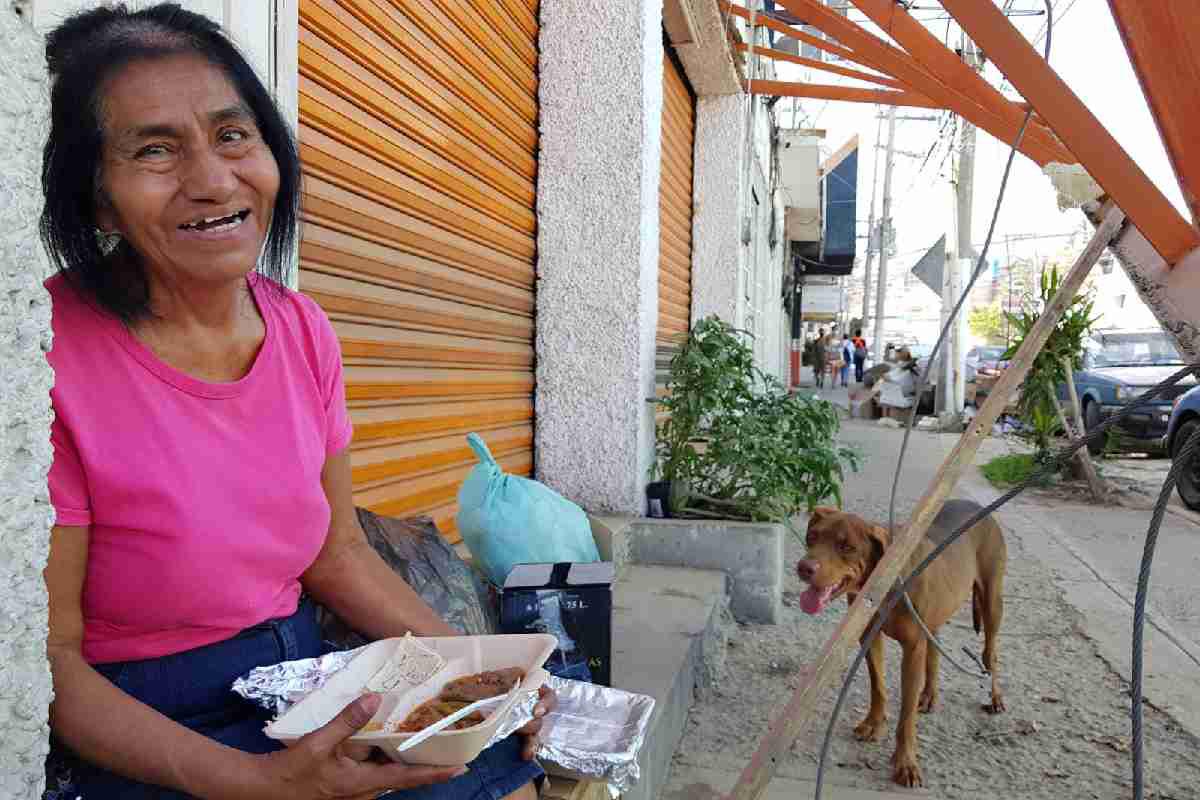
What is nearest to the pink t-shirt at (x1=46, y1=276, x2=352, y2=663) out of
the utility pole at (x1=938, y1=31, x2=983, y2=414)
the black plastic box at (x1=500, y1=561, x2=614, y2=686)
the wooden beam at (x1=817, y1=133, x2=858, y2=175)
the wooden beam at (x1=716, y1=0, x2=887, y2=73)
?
the black plastic box at (x1=500, y1=561, x2=614, y2=686)

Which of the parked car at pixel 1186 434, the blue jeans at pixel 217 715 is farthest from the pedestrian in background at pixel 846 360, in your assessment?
the blue jeans at pixel 217 715

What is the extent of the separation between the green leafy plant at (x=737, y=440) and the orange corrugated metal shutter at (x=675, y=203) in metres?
1.23

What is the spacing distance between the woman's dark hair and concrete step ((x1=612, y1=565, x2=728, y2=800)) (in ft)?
5.95

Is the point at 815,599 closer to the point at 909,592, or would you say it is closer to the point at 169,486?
the point at 909,592

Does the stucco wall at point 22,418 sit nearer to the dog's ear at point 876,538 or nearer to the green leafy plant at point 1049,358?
the dog's ear at point 876,538

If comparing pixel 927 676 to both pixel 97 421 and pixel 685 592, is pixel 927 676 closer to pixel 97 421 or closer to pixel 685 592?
pixel 685 592

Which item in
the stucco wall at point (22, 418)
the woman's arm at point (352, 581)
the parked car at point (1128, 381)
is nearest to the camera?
the stucco wall at point (22, 418)

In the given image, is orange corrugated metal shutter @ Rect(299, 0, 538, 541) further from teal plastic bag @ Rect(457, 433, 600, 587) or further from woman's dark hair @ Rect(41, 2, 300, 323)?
woman's dark hair @ Rect(41, 2, 300, 323)

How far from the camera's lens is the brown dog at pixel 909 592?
2.99 meters

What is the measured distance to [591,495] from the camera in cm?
469

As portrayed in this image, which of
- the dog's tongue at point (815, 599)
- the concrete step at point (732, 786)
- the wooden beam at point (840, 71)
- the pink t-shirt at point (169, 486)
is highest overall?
the wooden beam at point (840, 71)

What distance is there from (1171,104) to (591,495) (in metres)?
3.65

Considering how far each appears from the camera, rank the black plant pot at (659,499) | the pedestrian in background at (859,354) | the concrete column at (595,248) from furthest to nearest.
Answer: the pedestrian in background at (859,354) → the black plant pot at (659,499) → the concrete column at (595,248)

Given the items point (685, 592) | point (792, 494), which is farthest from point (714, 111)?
point (685, 592)
